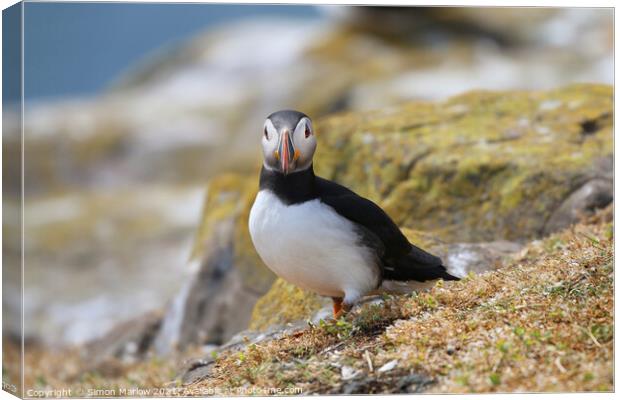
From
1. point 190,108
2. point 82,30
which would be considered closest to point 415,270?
point 82,30

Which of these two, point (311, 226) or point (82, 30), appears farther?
point (82, 30)

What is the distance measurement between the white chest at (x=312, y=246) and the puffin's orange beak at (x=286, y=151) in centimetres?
29

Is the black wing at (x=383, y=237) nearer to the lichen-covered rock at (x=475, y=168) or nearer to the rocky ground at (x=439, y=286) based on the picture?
the rocky ground at (x=439, y=286)

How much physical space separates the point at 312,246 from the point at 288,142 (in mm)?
780

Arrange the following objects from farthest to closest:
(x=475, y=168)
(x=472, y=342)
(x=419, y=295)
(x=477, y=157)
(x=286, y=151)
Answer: (x=477, y=157) < (x=475, y=168) < (x=419, y=295) < (x=286, y=151) < (x=472, y=342)

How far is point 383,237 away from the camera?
712 cm

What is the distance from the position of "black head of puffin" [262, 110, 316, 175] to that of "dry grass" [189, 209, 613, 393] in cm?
122

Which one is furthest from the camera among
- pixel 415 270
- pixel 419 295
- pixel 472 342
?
pixel 415 270

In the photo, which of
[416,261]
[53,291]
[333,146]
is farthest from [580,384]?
[53,291]

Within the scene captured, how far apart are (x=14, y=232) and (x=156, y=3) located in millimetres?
2279

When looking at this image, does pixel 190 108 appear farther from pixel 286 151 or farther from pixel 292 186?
pixel 286 151

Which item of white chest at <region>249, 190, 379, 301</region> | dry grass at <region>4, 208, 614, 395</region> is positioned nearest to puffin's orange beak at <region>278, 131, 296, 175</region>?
white chest at <region>249, 190, 379, 301</region>

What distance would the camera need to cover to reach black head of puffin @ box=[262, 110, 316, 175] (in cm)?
666

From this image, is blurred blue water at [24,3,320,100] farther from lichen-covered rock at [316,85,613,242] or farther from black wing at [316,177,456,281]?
black wing at [316,177,456,281]
